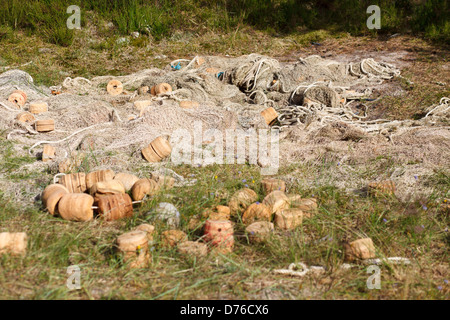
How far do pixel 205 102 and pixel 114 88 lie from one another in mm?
1492

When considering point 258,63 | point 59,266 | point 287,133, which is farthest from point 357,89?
point 59,266

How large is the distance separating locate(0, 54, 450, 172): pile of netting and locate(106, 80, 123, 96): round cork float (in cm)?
9

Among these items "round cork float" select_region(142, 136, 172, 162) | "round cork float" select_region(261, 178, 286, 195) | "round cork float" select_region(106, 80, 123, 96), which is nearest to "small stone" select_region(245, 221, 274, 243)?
"round cork float" select_region(261, 178, 286, 195)

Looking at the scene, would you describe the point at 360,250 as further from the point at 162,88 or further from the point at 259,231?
the point at 162,88

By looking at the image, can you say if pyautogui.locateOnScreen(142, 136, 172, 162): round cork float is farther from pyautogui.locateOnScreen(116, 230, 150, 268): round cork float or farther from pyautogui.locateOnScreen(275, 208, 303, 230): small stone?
pyautogui.locateOnScreen(116, 230, 150, 268): round cork float

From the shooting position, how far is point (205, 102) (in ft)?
17.7

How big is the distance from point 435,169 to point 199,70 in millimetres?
3940

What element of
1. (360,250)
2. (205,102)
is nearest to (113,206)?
(360,250)

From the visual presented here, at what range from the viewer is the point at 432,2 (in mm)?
9055

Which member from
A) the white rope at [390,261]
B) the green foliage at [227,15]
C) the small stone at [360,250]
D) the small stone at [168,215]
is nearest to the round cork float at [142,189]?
the small stone at [168,215]

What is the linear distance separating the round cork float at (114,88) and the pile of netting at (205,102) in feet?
0.28

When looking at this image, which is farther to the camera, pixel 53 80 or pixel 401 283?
pixel 53 80

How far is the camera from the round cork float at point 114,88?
19.8ft
